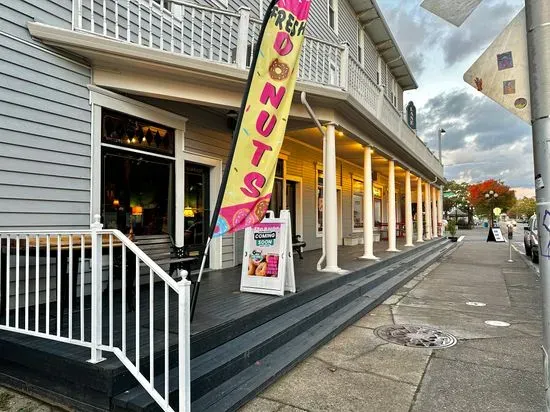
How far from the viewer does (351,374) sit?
351cm

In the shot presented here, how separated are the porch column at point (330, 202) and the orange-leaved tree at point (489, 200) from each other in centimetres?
5035

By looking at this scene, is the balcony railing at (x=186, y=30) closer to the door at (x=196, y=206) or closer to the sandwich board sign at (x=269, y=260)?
the door at (x=196, y=206)

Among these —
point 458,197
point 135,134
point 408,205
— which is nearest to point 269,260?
point 135,134

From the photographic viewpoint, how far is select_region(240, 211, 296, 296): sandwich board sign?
4914 millimetres

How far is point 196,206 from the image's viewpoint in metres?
6.84

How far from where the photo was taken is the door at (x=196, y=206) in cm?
658

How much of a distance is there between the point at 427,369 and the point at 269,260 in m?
2.29

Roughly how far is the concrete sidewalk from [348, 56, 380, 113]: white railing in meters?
4.13

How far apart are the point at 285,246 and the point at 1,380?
10.6 feet

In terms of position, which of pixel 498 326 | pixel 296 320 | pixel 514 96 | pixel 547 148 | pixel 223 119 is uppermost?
pixel 223 119

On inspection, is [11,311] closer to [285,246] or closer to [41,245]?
[41,245]

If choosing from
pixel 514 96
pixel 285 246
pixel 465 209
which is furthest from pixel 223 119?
pixel 465 209

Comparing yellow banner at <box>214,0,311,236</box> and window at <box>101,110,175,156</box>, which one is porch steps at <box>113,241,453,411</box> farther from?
window at <box>101,110,175,156</box>

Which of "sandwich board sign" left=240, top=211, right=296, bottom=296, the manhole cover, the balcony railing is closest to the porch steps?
"sandwich board sign" left=240, top=211, right=296, bottom=296
